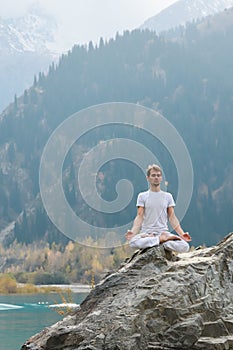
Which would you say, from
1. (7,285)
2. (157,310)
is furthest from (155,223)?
(7,285)

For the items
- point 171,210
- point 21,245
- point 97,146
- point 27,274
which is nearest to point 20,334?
point 171,210

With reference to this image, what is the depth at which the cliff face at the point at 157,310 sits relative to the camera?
8.75 m

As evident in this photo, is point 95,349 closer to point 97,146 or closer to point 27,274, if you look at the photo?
point 27,274

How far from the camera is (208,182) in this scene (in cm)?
18388

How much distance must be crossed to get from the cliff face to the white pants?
9 centimetres

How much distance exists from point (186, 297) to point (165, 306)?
32 cm

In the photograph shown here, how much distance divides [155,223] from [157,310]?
4.54 ft

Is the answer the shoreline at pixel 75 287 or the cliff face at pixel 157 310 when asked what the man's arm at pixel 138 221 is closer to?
the cliff face at pixel 157 310

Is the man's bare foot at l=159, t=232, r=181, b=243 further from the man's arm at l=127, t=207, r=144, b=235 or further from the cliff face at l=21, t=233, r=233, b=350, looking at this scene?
the man's arm at l=127, t=207, r=144, b=235

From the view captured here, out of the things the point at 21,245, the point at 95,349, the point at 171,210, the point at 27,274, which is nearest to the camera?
the point at 95,349

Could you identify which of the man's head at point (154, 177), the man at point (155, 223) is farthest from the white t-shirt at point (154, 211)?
the man's head at point (154, 177)

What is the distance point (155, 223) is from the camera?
9.76m

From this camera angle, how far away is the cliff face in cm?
875

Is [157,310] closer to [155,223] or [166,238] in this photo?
[166,238]
